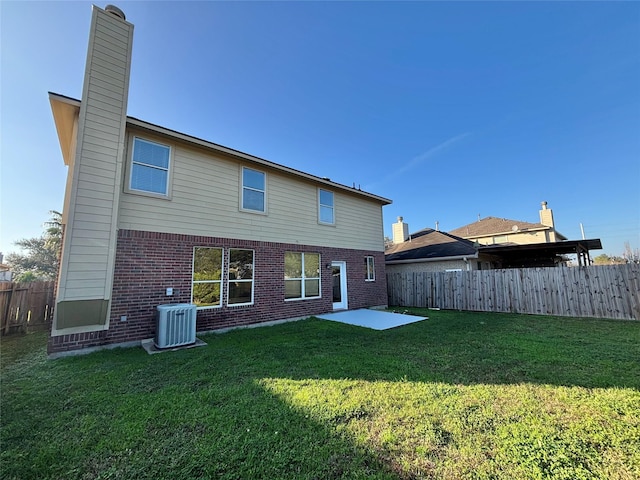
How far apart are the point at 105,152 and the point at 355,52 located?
964 cm

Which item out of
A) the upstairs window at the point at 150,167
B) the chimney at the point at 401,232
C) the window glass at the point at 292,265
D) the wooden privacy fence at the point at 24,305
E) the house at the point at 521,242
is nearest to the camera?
the upstairs window at the point at 150,167

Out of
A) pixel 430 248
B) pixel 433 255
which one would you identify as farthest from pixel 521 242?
pixel 433 255

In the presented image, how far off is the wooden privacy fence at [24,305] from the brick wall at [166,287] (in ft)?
15.2

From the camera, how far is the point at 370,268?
41.1ft

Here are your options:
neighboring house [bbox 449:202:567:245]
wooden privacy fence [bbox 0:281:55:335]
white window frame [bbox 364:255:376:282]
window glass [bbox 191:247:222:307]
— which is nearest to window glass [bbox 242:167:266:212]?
window glass [bbox 191:247:222:307]

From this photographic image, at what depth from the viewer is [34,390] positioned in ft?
12.4

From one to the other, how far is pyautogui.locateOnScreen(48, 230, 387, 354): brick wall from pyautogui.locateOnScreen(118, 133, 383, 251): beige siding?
306 millimetres

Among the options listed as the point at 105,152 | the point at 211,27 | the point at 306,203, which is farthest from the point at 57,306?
the point at 211,27

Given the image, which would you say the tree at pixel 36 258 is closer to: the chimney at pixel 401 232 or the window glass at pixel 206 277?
the window glass at pixel 206 277

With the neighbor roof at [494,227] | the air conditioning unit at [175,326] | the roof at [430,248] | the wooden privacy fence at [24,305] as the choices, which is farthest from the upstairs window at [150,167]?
the neighbor roof at [494,227]

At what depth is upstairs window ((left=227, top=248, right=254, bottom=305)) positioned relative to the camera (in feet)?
25.9

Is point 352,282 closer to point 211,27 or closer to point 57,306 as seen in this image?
point 57,306

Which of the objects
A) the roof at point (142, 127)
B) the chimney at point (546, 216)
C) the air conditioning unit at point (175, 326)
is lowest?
the air conditioning unit at point (175, 326)

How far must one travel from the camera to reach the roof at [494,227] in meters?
22.4
